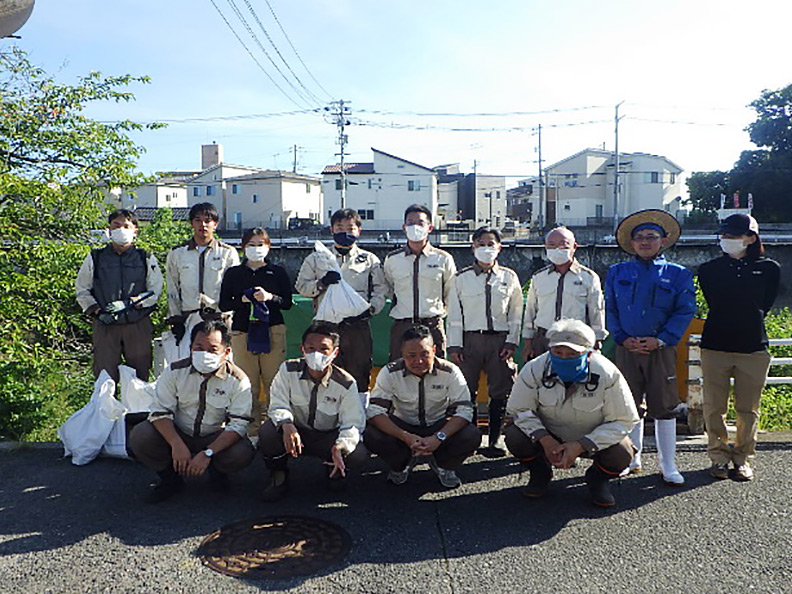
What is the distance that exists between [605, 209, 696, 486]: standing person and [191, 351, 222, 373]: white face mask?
9.54 ft

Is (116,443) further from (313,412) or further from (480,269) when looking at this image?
(480,269)

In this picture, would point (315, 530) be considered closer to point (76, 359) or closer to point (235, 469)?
point (235, 469)

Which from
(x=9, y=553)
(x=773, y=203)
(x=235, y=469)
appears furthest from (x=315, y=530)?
(x=773, y=203)

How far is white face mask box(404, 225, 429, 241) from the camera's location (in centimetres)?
524

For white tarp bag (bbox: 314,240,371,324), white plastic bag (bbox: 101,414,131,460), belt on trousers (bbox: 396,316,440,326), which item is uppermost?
white tarp bag (bbox: 314,240,371,324)

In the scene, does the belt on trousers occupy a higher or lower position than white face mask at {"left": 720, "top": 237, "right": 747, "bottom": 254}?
lower

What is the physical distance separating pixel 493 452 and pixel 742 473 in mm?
1757

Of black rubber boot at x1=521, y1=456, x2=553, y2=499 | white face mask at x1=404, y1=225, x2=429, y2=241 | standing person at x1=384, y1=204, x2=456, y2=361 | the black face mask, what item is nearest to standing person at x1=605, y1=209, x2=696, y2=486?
black rubber boot at x1=521, y1=456, x2=553, y2=499

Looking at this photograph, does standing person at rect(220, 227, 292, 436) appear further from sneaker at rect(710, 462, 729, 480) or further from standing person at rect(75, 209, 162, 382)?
sneaker at rect(710, 462, 729, 480)

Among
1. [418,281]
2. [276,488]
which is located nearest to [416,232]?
[418,281]

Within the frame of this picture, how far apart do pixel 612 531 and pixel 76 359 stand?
714 centimetres

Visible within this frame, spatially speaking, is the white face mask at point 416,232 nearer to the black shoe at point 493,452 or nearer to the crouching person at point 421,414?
the crouching person at point 421,414

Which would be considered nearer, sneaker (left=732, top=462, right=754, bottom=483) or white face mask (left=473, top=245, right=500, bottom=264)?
sneaker (left=732, top=462, right=754, bottom=483)

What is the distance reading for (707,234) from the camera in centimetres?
3691
